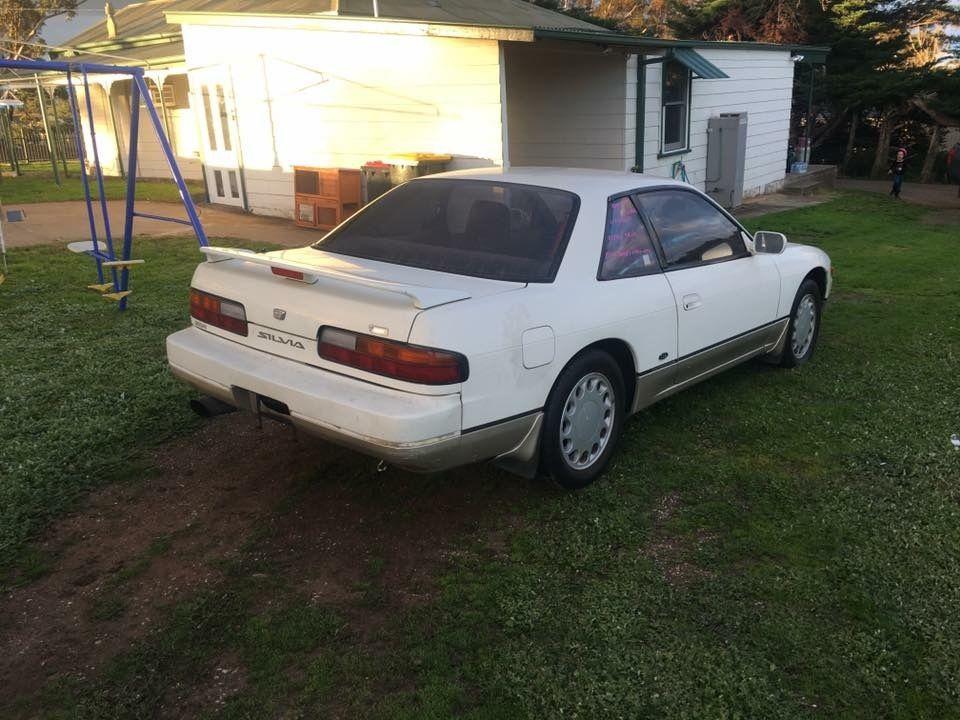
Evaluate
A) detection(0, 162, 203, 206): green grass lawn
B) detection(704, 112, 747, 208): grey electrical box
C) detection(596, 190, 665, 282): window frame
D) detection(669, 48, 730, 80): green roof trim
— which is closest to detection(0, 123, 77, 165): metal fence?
detection(0, 162, 203, 206): green grass lawn

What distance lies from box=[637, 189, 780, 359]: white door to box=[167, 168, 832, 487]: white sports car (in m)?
0.01

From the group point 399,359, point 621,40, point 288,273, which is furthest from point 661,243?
point 621,40

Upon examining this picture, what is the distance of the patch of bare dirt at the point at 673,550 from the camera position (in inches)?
132

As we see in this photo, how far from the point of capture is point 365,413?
10.7 feet

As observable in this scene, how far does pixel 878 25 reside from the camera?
2230 cm

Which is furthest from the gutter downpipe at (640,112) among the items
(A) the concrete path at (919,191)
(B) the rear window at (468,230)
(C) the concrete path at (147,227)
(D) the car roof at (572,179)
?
(B) the rear window at (468,230)

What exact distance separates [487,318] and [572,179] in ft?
4.66

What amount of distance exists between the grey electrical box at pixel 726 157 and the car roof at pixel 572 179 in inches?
440

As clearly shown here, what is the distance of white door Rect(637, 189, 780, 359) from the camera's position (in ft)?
14.8

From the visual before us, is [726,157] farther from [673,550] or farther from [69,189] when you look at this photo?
[69,189]

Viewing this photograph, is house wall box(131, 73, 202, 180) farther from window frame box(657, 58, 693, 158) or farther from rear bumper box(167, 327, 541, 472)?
rear bumper box(167, 327, 541, 472)

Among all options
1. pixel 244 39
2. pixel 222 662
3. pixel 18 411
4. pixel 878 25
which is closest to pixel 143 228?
A: pixel 244 39

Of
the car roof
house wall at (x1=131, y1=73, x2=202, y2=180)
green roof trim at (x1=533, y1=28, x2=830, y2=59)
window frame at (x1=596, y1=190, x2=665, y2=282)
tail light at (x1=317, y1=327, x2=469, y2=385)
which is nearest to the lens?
tail light at (x1=317, y1=327, x2=469, y2=385)

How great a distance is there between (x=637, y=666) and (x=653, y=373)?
1863mm
